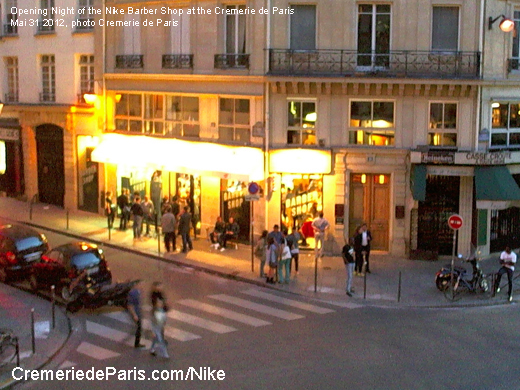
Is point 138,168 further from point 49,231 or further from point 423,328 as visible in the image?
point 423,328

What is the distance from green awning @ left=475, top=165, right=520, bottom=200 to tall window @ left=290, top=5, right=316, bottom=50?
23.0 feet

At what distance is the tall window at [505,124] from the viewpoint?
2641 centimetres

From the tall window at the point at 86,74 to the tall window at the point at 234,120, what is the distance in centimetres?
786

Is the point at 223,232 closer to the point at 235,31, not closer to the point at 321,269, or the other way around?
the point at 321,269

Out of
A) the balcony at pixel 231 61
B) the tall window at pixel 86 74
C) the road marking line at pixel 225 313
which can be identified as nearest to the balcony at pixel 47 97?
the tall window at pixel 86 74

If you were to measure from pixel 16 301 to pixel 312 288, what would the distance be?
8208 millimetres

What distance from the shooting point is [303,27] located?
26.8 meters

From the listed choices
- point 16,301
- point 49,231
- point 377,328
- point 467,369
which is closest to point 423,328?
point 377,328

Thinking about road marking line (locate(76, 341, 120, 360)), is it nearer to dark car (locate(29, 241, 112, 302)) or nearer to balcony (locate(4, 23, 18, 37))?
dark car (locate(29, 241, 112, 302))

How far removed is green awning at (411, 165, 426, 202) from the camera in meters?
25.4

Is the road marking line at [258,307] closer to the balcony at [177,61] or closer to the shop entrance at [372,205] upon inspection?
the shop entrance at [372,205]

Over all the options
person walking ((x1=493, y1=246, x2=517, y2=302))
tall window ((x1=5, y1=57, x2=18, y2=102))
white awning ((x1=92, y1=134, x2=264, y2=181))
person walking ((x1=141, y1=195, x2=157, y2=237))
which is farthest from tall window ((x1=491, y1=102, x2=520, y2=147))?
tall window ((x1=5, y1=57, x2=18, y2=102))

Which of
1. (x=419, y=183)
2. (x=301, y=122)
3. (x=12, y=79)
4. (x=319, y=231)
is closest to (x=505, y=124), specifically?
(x=419, y=183)

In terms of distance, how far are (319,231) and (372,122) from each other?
13.6ft
